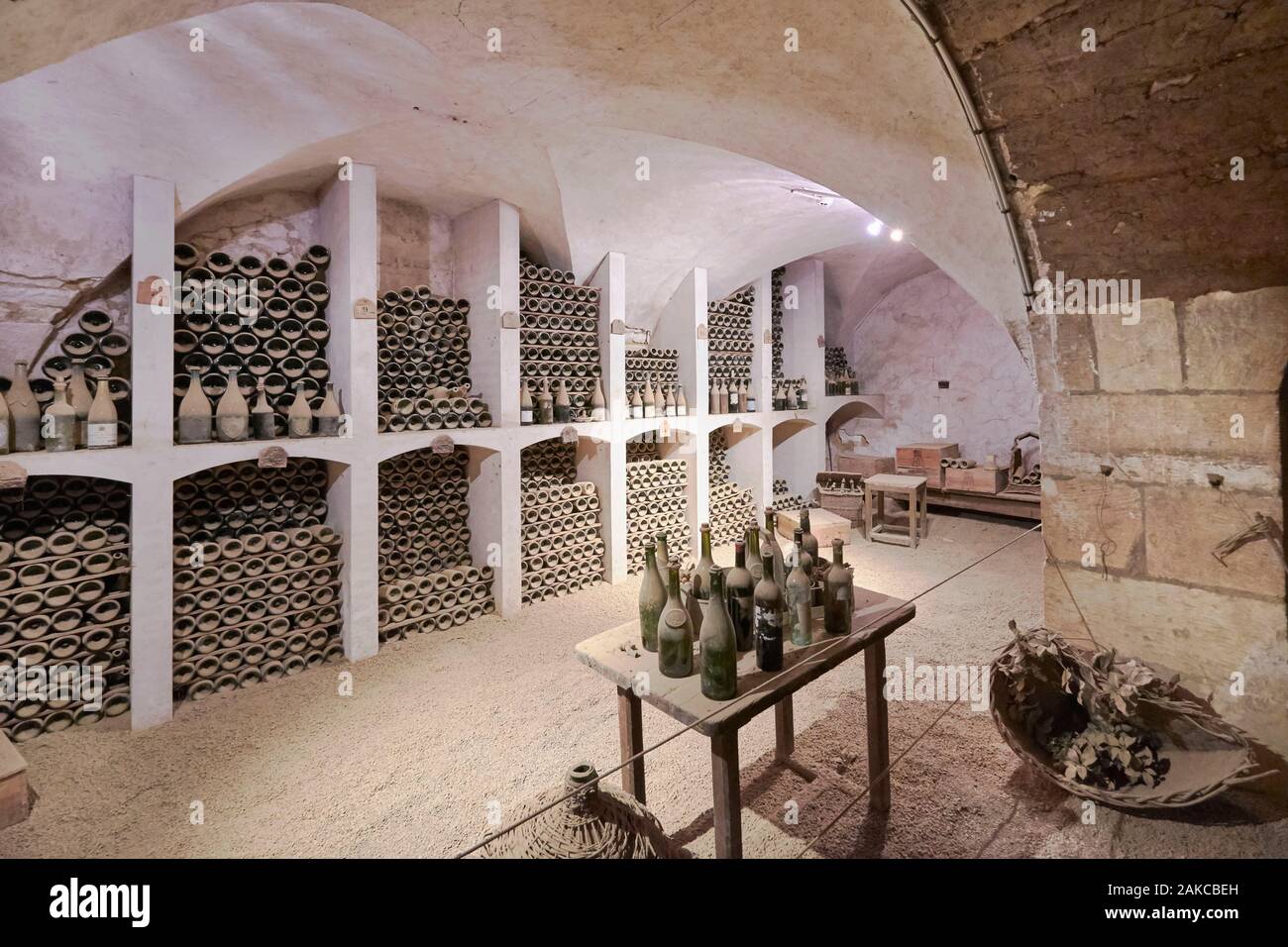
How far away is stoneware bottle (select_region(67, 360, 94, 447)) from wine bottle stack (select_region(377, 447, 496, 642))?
2.17 meters

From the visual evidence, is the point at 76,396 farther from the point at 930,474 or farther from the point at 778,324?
the point at 930,474

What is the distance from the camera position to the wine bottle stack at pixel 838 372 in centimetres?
1102

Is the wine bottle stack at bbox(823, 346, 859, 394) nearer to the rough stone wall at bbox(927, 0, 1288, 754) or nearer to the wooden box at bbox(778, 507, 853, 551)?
the wooden box at bbox(778, 507, 853, 551)

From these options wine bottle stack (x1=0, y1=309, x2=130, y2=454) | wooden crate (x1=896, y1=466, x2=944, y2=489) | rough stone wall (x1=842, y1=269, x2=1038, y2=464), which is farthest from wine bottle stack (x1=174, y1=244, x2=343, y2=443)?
rough stone wall (x1=842, y1=269, x2=1038, y2=464)

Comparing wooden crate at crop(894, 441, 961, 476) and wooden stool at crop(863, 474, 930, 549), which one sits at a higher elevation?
wooden crate at crop(894, 441, 961, 476)

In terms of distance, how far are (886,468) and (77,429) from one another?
34.6ft

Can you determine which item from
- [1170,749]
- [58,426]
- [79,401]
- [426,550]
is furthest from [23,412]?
[1170,749]

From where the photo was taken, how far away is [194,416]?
4.28m

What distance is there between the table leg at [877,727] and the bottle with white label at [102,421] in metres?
4.74

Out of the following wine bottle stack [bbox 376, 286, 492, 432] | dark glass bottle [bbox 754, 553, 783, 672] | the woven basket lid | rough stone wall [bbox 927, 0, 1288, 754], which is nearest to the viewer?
the woven basket lid

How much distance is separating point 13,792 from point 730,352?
8073 mm

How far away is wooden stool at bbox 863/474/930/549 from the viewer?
27.0ft
